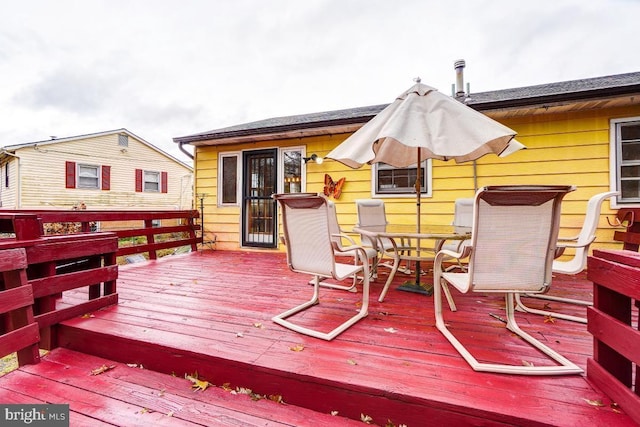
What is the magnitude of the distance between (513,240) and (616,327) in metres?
0.55

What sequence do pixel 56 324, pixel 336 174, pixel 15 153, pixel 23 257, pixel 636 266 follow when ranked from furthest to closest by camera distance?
pixel 15 153, pixel 336 174, pixel 56 324, pixel 23 257, pixel 636 266

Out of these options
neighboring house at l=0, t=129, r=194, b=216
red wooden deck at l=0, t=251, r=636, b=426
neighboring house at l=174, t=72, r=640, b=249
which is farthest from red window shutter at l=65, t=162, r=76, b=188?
red wooden deck at l=0, t=251, r=636, b=426

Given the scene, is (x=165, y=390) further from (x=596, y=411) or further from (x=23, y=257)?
(x=596, y=411)

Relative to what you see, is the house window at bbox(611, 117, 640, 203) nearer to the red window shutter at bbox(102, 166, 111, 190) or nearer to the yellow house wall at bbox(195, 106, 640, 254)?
the yellow house wall at bbox(195, 106, 640, 254)

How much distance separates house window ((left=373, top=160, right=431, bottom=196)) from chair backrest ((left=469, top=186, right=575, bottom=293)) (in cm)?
323

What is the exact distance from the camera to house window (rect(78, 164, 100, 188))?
1093 centimetres

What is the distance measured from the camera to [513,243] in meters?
1.58

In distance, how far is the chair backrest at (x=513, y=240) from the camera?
1.53m

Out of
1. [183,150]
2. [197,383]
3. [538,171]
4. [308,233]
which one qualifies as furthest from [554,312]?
[183,150]

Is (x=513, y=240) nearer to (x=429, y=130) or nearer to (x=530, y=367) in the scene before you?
(x=530, y=367)

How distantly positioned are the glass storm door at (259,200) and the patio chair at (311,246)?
140 inches

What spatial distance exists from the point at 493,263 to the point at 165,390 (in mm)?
2105

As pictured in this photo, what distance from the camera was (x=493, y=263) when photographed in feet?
5.28

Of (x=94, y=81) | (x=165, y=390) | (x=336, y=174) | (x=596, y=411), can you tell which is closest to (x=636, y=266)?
Result: (x=596, y=411)
